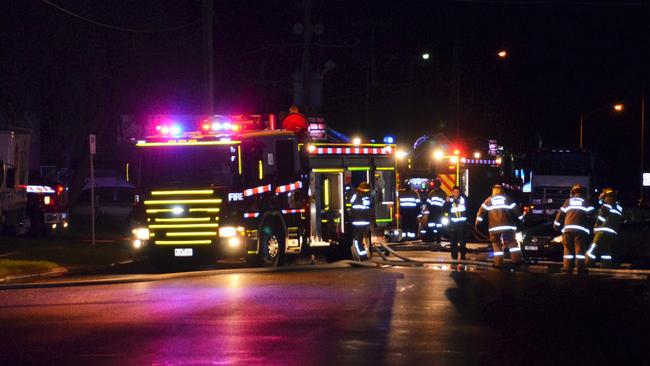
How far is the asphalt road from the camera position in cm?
938

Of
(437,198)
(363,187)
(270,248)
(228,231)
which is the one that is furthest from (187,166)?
(437,198)

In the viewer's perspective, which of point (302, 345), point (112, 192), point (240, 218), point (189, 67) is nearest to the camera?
point (302, 345)

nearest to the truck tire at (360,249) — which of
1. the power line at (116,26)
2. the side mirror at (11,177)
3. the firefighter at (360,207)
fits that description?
the firefighter at (360,207)

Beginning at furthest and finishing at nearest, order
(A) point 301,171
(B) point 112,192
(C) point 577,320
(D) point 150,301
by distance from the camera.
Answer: (B) point 112,192 → (A) point 301,171 → (D) point 150,301 → (C) point 577,320

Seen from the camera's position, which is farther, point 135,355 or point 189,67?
point 189,67

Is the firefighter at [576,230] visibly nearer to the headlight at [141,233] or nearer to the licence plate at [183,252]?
the licence plate at [183,252]

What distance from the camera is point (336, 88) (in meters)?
53.1

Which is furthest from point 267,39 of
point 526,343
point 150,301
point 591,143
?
point 591,143

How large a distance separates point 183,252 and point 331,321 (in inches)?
285

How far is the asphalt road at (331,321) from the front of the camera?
938 centimetres

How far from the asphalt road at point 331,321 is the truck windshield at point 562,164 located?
19.6m

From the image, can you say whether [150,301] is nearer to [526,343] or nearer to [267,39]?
[526,343]

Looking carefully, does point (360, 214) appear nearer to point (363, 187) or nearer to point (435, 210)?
point (363, 187)

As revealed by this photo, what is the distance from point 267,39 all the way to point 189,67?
360 inches
